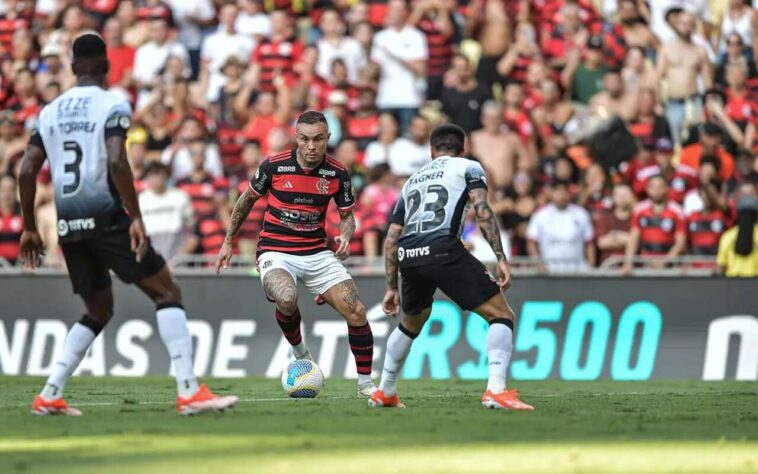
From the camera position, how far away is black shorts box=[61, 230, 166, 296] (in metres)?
9.83

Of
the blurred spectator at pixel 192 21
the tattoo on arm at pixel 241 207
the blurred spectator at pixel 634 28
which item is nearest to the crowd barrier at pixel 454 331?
the tattoo on arm at pixel 241 207

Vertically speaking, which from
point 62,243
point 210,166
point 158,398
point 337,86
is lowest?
point 158,398

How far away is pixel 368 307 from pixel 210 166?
4236 mm

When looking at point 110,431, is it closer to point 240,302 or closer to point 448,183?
point 448,183

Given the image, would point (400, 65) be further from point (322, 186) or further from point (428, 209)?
point (428, 209)

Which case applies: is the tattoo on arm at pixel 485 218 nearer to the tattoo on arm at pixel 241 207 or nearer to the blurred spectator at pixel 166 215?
the tattoo on arm at pixel 241 207

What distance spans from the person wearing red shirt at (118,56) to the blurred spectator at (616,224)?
8406 millimetres

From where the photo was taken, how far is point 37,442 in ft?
28.2

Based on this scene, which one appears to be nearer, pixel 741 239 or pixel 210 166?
pixel 741 239

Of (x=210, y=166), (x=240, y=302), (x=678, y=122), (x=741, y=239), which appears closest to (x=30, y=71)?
(x=210, y=166)

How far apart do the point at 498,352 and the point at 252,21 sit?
1355 centimetres

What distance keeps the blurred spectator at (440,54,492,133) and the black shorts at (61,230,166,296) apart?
1183 centimetres

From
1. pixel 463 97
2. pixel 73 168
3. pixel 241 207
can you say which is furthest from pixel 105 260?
pixel 463 97

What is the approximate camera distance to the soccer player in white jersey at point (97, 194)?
982cm
